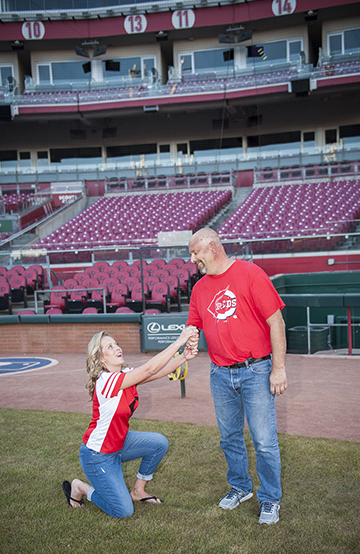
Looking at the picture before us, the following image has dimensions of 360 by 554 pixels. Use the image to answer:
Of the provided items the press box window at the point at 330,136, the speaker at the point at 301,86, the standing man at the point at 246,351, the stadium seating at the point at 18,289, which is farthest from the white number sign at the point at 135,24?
the standing man at the point at 246,351

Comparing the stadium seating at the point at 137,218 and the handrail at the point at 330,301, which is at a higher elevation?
the stadium seating at the point at 137,218

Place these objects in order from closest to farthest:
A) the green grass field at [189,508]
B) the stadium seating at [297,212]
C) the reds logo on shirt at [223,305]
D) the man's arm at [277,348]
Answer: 1. the green grass field at [189,508]
2. the man's arm at [277,348]
3. the reds logo on shirt at [223,305]
4. the stadium seating at [297,212]

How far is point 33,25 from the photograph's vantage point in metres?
31.2

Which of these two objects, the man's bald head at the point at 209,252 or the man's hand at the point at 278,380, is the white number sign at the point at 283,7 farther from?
the man's hand at the point at 278,380

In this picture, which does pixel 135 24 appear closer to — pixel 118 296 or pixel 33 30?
pixel 33 30

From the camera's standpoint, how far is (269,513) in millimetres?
3273

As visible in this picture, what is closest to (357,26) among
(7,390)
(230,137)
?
(230,137)

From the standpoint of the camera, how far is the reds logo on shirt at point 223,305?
11.0ft

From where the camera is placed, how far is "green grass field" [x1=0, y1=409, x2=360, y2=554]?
3.10m

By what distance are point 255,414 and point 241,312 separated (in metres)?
0.75

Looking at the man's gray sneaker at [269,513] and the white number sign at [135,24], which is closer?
the man's gray sneaker at [269,513]

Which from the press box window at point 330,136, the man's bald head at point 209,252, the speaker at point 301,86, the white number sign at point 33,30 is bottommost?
the man's bald head at point 209,252

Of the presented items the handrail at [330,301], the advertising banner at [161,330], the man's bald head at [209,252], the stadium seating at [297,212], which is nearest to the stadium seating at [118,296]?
the advertising banner at [161,330]

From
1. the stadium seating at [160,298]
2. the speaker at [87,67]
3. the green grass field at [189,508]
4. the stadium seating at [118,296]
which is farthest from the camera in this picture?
the speaker at [87,67]
